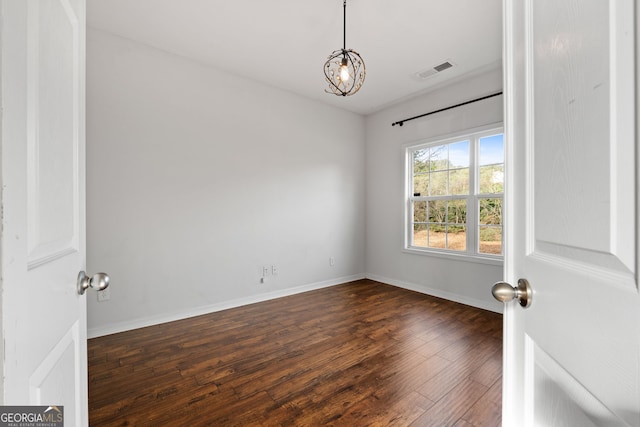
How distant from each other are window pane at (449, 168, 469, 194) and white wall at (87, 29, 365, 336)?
5.64 ft

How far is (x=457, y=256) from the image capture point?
139 inches

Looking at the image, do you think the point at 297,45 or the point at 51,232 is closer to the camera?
the point at 51,232

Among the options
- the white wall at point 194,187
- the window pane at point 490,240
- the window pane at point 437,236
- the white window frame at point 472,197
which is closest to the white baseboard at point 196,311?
the white wall at point 194,187

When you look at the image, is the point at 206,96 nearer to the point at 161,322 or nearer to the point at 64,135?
the point at 161,322

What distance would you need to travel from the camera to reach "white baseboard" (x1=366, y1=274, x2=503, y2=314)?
318cm

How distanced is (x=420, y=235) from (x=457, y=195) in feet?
2.61

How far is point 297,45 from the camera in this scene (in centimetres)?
279

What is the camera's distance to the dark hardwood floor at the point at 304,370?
62.2 inches

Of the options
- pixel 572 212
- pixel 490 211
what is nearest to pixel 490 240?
pixel 490 211

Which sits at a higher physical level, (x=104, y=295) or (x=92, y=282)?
(x=92, y=282)

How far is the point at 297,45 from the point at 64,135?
2.62m

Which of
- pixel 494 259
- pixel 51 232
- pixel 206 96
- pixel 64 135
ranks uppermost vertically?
pixel 206 96

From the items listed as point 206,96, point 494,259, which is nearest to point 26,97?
point 206,96

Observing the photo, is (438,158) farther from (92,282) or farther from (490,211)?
(92,282)
